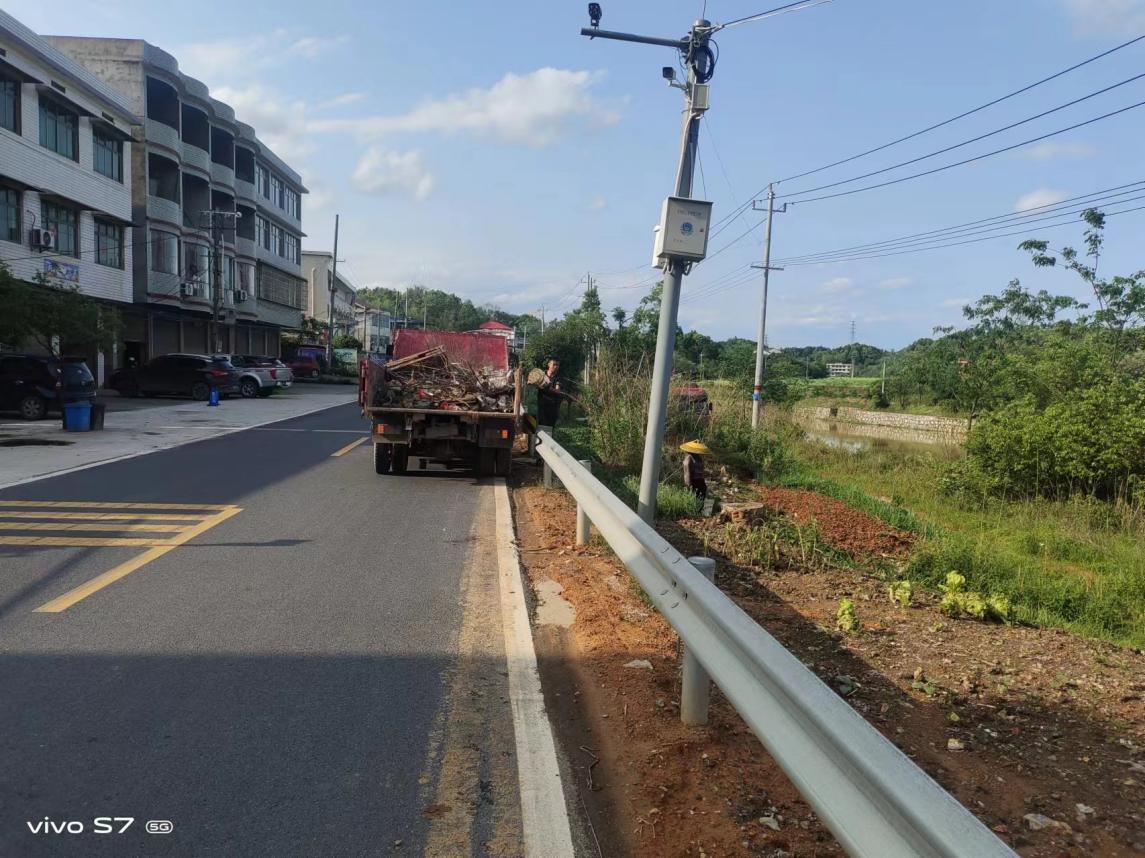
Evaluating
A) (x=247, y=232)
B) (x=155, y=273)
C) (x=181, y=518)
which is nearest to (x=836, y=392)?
(x=247, y=232)

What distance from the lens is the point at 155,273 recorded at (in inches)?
1494

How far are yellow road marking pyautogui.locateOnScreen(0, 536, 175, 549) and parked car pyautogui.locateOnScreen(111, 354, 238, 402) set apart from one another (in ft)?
87.0

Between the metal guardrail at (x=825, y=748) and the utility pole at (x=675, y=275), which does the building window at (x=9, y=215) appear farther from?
the metal guardrail at (x=825, y=748)

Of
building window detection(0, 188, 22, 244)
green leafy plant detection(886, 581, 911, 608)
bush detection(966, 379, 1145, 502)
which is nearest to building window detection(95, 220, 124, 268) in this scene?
building window detection(0, 188, 22, 244)

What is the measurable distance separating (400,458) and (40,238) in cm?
2242

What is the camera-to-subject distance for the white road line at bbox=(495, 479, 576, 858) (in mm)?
3146

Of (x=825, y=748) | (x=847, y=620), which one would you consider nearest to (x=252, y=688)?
(x=825, y=748)

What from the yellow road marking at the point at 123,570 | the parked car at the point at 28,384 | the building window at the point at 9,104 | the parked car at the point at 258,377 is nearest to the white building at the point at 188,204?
the parked car at the point at 258,377

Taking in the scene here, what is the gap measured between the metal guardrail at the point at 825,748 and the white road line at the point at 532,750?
2.64 ft

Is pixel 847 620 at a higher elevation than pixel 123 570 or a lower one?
higher

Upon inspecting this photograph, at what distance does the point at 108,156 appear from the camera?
3306 cm

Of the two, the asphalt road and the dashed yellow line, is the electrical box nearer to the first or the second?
the asphalt road

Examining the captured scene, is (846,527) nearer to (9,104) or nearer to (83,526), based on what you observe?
(83,526)

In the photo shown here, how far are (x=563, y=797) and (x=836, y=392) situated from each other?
2502 inches
